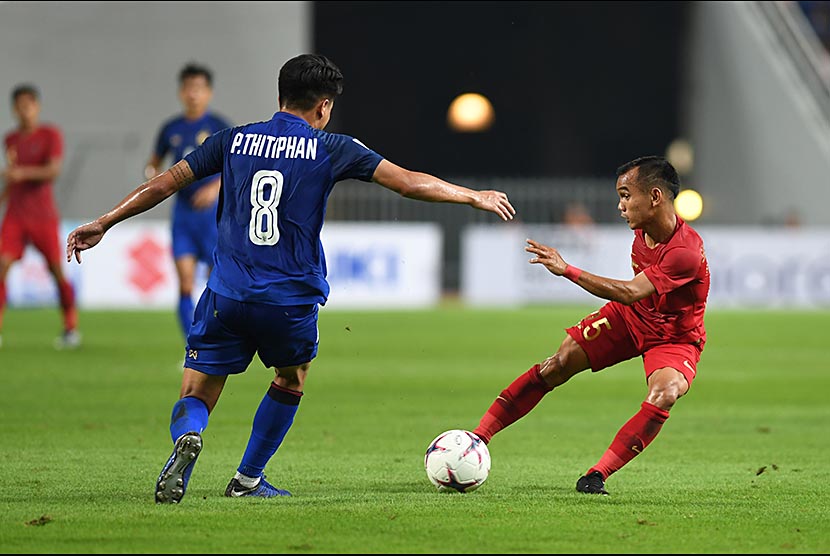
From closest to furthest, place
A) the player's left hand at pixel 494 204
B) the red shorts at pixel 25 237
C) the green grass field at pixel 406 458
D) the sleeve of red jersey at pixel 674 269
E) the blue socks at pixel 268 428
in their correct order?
the green grass field at pixel 406 458, the player's left hand at pixel 494 204, the blue socks at pixel 268 428, the sleeve of red jersey at pixel 674 269, the red shorts at pixel 25 237

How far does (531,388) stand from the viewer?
711cm

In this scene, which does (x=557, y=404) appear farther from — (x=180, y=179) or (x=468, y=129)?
(x=468, y=129)

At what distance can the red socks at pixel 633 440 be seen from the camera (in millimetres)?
6492

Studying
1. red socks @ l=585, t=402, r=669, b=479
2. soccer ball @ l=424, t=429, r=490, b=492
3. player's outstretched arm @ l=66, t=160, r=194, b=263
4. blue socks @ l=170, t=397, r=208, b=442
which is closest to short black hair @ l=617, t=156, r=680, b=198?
red socks @ l=585, t=402, r=669, b=479

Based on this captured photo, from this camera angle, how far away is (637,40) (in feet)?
113

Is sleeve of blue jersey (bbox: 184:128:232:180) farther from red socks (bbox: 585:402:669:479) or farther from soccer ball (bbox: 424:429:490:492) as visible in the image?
red socks (bbox: 585:402:669:479)

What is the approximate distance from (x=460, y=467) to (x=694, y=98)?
2704cm

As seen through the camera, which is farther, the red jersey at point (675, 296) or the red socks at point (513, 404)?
the red socks at point (513, 404)

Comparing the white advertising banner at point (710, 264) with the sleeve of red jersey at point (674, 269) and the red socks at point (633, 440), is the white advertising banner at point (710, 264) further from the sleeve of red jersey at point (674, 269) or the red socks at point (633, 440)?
the red socks at point (633, 440)

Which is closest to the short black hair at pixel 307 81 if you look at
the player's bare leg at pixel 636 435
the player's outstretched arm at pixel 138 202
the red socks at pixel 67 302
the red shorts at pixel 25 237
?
the player's outstretched arm at pixel 138 202

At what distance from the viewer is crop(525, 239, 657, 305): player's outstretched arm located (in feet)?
19.8

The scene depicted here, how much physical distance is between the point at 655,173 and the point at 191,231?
21.4 feet

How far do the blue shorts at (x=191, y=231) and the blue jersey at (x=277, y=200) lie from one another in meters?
6.42

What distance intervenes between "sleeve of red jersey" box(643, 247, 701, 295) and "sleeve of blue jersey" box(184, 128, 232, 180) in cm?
211
